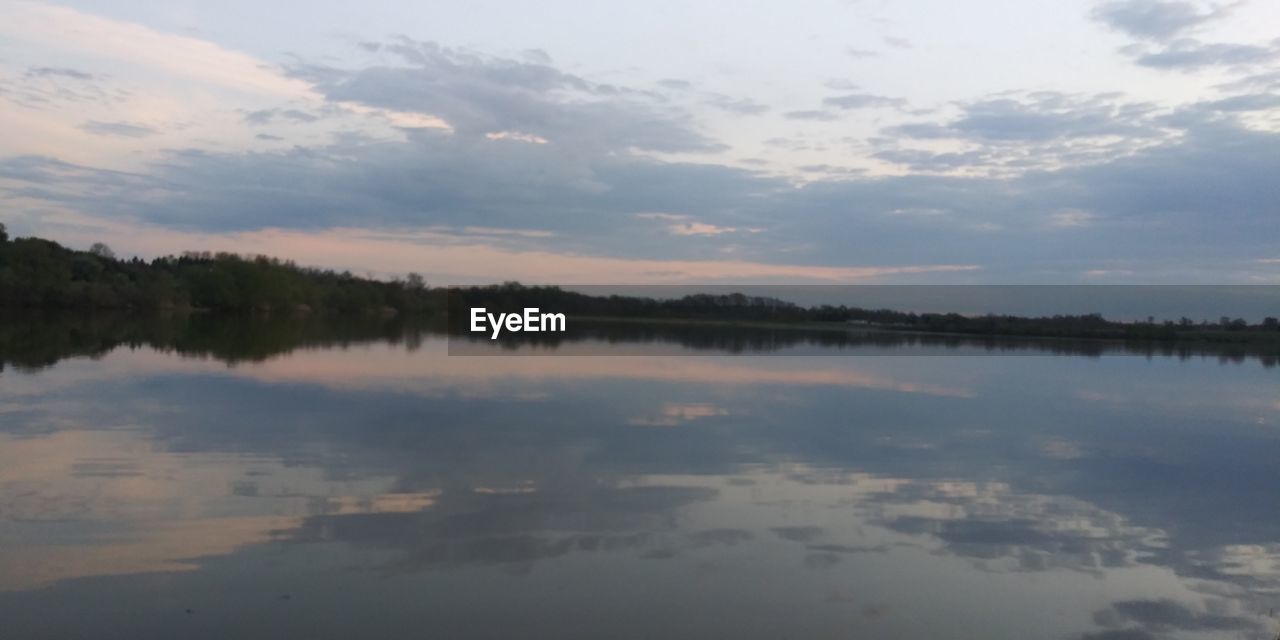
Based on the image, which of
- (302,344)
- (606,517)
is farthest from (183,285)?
(606,517)

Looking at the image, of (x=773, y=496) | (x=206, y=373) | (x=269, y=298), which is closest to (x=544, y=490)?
(x=773, y=496)

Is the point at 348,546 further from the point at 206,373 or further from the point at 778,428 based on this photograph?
the point at 206,373

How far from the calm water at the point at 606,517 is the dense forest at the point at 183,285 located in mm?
50817

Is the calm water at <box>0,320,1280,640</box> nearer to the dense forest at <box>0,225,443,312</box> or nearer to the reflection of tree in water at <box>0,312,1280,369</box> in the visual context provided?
the reflection of tree in water at <box>0,312,1280,369</box>

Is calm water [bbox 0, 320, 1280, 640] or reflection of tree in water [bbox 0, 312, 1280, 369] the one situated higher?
reflection of tree in water [bbox 0, 312, 1280, 369]

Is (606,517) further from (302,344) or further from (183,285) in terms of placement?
(183,285)

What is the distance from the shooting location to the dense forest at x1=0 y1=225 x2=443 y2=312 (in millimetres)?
58219

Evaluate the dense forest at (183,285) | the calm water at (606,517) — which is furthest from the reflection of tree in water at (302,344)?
the dense forest at (183,285)

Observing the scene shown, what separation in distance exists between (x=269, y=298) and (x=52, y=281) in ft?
50.0

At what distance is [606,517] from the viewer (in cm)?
734

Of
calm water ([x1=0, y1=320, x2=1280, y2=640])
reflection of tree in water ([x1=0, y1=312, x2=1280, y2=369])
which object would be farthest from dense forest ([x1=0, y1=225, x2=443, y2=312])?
calm water ([x1=0, y1=320, x2=1280, y2=640])

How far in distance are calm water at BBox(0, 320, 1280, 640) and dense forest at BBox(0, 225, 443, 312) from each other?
50817 mm

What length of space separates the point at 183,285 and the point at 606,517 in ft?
233

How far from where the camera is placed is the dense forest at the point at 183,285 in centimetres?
5822
